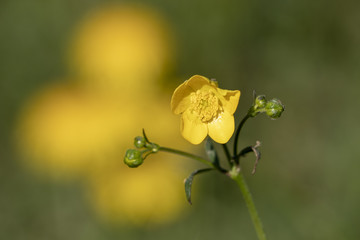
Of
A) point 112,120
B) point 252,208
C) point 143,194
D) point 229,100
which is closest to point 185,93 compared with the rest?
point 229,100

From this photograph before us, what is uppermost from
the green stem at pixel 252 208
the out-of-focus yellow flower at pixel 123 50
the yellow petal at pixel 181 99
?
the out-of-focus yellow flower at pixel 123 50

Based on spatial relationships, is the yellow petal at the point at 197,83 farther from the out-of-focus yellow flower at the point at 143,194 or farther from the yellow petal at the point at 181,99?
Answer: the out-of-focus yellow flower at the point at 143,194

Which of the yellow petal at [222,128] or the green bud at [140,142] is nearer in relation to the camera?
the yellow petal at [222,128]

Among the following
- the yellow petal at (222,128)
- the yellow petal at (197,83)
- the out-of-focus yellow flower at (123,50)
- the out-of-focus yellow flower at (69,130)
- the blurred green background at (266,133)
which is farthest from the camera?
the out-of-focus yellow flower at (123,50)

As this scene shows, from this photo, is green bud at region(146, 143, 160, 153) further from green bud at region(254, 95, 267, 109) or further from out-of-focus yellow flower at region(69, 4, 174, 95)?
out-of-focus yellow flower at region(69, 4, 174, 95)

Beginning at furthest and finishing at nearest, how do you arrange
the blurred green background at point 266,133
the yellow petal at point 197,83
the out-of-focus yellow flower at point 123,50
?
the out-of-focus yellow flower at point 123,50 → the blurred green background at point 266,133 → the yellow petal at point 197,83

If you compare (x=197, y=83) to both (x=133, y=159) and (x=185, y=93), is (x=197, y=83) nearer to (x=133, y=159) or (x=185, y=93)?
(x=185, y=93)

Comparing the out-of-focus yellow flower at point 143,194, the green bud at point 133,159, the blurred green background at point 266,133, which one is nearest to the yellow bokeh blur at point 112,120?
the out-of-focus yellow flower at point 143,194
